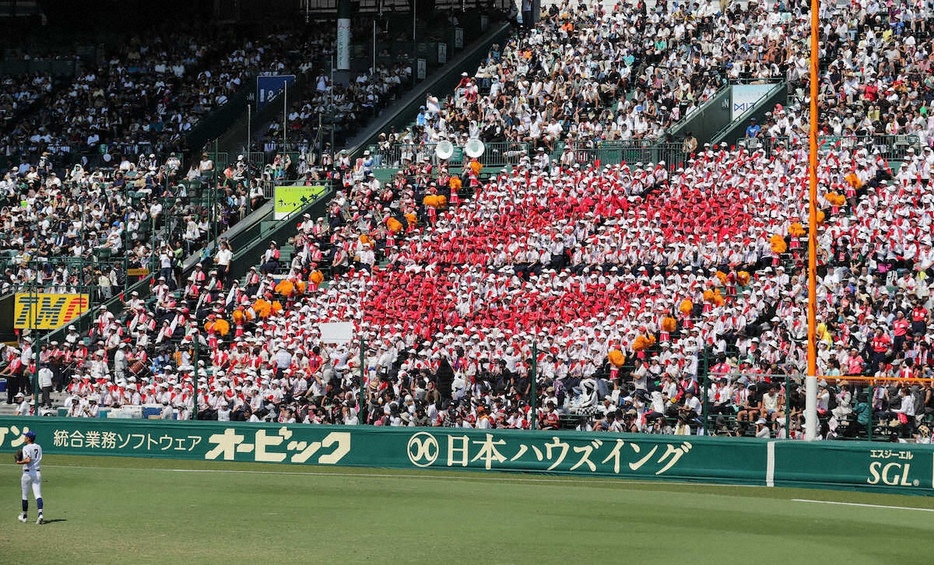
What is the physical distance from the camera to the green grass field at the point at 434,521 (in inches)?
802

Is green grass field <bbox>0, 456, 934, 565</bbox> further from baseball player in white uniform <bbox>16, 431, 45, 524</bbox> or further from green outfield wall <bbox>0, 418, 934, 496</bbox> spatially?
baseball player in white uniform <bbox>16, 431, 45, 524</bbox>

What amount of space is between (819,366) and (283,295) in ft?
50.9

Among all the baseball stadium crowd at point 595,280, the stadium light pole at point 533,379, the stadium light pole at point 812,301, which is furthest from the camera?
the baseball stadium crowd at point 595,280

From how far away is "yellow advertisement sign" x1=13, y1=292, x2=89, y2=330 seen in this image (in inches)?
1609

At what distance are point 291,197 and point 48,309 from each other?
7654mm

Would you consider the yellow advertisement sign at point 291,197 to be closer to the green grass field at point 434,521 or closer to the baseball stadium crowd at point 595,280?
the baseball stadium crowd at point 595,280

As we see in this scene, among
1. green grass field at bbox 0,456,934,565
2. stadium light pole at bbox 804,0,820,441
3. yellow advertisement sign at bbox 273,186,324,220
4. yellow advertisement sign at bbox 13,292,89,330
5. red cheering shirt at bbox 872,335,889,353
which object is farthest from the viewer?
yellow advertisement sign at bbox 273,186,324,220

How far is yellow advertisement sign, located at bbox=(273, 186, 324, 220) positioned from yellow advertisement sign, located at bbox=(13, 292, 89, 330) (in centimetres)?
620

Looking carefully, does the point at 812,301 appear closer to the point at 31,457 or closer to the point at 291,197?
the point at 31,457

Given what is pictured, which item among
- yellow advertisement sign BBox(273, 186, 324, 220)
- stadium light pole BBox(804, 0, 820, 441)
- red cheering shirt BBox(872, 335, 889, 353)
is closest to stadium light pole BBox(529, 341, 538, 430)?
stadium light pole BBox(804, 0, 820, 441)

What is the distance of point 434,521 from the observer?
75.8 ft

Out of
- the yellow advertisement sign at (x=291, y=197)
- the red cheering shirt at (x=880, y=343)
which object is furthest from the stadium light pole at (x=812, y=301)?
the yellow advertisement sign at (x=291, y=197)

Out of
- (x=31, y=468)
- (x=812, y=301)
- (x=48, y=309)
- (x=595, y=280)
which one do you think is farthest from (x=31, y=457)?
(x=48, y=309)

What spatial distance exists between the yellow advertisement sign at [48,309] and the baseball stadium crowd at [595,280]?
8.51ft
